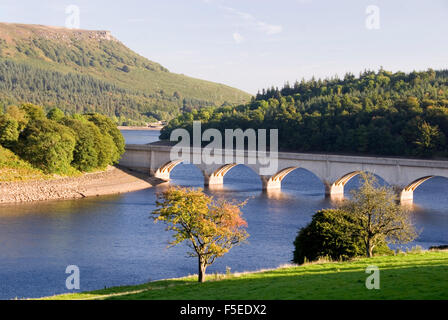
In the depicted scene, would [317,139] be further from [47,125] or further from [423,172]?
[47,125]

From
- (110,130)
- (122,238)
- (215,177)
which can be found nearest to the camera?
(122,238)

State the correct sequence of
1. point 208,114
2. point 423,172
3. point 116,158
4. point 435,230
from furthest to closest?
point 208,114, point 116,158, point 423,172, point 435,230

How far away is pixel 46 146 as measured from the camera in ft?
256

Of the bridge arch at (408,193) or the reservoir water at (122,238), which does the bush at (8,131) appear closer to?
the reservoir water at (122,238)

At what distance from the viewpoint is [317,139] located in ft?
340

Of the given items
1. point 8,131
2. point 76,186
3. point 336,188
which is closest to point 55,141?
point 8,131

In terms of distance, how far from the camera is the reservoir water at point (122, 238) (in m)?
40.4

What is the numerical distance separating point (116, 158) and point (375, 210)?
2488 inches

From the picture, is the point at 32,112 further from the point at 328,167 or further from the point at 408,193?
the point at 408,193

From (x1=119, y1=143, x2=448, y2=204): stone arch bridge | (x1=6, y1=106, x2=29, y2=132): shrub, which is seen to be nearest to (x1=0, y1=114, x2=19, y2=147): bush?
(x1=6, y1=106, x2=29, y2=132): shrub

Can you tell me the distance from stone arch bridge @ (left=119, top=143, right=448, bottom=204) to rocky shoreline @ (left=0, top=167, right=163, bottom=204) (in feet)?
18.3

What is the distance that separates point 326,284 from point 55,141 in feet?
201

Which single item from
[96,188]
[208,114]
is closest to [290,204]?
[96,188]

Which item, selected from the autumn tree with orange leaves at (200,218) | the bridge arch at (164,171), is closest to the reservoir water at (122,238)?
the autumn tree with orange leaves at (200,218)
